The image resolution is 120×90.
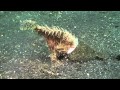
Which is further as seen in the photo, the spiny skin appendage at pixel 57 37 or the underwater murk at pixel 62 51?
the spiny skin appendage at pixel 57 37

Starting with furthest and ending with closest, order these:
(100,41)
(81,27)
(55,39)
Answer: (81,27) → (100,41) → (55,39)

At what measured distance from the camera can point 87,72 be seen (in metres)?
3.07

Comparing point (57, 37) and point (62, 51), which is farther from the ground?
point (57, 37)

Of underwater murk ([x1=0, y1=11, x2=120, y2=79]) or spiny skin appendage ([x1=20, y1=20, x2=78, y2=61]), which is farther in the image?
spiny skin appendage ([x1=20, y1=20, x2=78, y2=61])

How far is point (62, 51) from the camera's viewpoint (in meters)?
3.42

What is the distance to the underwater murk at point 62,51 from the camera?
10.1 ft

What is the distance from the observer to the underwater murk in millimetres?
3086
